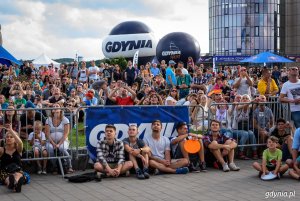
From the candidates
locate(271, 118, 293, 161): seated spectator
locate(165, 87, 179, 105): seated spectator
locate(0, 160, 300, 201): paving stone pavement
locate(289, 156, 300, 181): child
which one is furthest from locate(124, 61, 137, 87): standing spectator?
locate(289, 156, 300, 181): child

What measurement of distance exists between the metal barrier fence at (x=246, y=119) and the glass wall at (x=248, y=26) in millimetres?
88928

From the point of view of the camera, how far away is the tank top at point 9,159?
30.3ft

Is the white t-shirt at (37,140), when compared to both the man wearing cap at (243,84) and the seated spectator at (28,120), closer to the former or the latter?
the seated spectator at (28,120)

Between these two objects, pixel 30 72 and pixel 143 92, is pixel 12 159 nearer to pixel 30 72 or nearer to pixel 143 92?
pixel 143 92

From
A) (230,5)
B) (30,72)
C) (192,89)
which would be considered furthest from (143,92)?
(230,5)

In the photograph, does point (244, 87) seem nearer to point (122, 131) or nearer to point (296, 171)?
point (122, 131)

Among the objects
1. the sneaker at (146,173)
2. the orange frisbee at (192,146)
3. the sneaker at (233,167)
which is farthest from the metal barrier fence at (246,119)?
the sneaker at (146,173)

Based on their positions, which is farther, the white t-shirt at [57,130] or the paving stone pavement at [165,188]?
the white t-shirt at [57,130]

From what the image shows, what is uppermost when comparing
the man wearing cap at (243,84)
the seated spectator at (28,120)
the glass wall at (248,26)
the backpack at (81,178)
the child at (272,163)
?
the glass wall at (248,26)

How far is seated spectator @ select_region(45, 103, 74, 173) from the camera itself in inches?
411

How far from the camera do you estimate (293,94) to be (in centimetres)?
1191

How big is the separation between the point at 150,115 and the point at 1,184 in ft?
11.7

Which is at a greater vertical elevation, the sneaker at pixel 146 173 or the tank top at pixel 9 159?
the tank top at pixel 9 159

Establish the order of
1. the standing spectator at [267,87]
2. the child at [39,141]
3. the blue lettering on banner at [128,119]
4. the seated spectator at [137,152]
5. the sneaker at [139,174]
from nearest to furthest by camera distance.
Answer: the sneaker at [139,174] → the seated spectator at [137,152] → the child at [39,141] → the blue lettering on banner at [128,119] → the standing spectator at [267,87]
